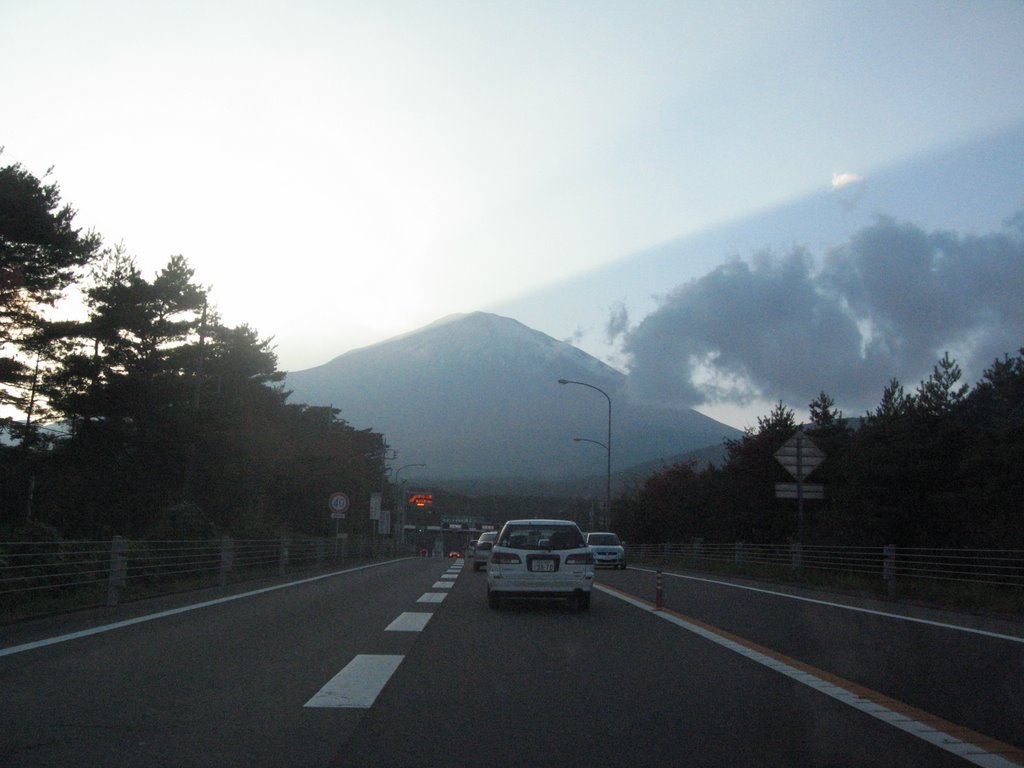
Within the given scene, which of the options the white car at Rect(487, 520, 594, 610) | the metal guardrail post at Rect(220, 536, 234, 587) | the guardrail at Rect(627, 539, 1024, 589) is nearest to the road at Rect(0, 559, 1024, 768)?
the white car at Rect(487, 520, 594, 610)

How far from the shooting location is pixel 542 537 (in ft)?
53.7

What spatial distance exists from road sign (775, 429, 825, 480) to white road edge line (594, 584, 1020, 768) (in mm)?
19464

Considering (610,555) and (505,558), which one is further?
(610,555)

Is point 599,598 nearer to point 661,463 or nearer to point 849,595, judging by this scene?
point 849,595

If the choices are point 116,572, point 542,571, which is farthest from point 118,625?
point 542,571

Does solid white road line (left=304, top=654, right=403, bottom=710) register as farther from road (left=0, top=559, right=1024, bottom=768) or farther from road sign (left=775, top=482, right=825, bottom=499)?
road sign (left=775, top=482, right=825, bottom=499)

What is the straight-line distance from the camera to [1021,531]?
1394 inches

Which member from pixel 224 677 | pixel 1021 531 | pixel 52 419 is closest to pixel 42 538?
pixel 224 677

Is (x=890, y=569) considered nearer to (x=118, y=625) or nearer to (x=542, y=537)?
(x=542, y=537)

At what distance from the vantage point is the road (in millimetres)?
5430

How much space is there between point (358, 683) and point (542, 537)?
8943 mm

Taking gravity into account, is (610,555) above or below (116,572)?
below

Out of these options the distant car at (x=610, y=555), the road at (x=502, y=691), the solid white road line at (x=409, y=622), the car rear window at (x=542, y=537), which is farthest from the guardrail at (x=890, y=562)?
the solid white road line at (x=409, y=622)

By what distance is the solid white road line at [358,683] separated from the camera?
22.2ft
